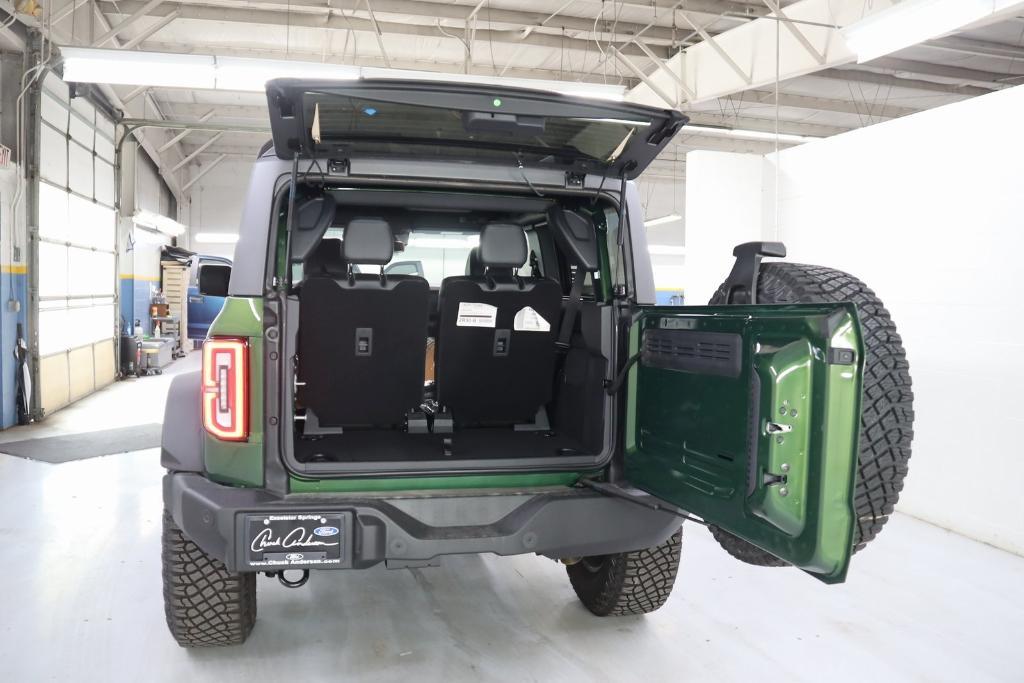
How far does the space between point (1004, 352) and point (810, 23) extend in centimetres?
417

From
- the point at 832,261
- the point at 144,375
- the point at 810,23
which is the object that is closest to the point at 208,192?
the point at 144,375

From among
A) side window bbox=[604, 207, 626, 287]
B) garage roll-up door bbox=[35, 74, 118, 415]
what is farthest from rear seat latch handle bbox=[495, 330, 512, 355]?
garage roll-up door bbox=[35, 74, 118, 415]

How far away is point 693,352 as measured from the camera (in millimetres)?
2061

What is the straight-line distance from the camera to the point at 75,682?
2.26 m

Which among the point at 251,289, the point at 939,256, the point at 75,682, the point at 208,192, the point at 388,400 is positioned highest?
the point at 208,192

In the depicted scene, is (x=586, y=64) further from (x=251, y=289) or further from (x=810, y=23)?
(x=251, y=289)

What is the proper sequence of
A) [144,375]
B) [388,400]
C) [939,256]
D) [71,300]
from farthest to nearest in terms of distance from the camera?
1. [144,375]
2. [71,300]
3. [939,256]
4. [388,400]

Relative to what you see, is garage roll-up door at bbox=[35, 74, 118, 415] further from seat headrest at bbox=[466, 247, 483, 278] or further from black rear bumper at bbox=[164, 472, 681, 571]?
black rear bumper at bbox=[164, 472, 681, 571]

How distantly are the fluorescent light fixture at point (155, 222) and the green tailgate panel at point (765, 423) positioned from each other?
10575mm

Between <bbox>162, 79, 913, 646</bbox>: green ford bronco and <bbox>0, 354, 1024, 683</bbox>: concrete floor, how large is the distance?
21cm

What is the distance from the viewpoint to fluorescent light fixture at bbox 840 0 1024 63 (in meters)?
4.09

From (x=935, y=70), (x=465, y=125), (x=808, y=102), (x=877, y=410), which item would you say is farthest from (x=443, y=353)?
(x=808, y=102)

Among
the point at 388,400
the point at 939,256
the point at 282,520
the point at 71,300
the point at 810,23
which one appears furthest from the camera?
the point at 71,300

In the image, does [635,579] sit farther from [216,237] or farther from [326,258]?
[216,237]
